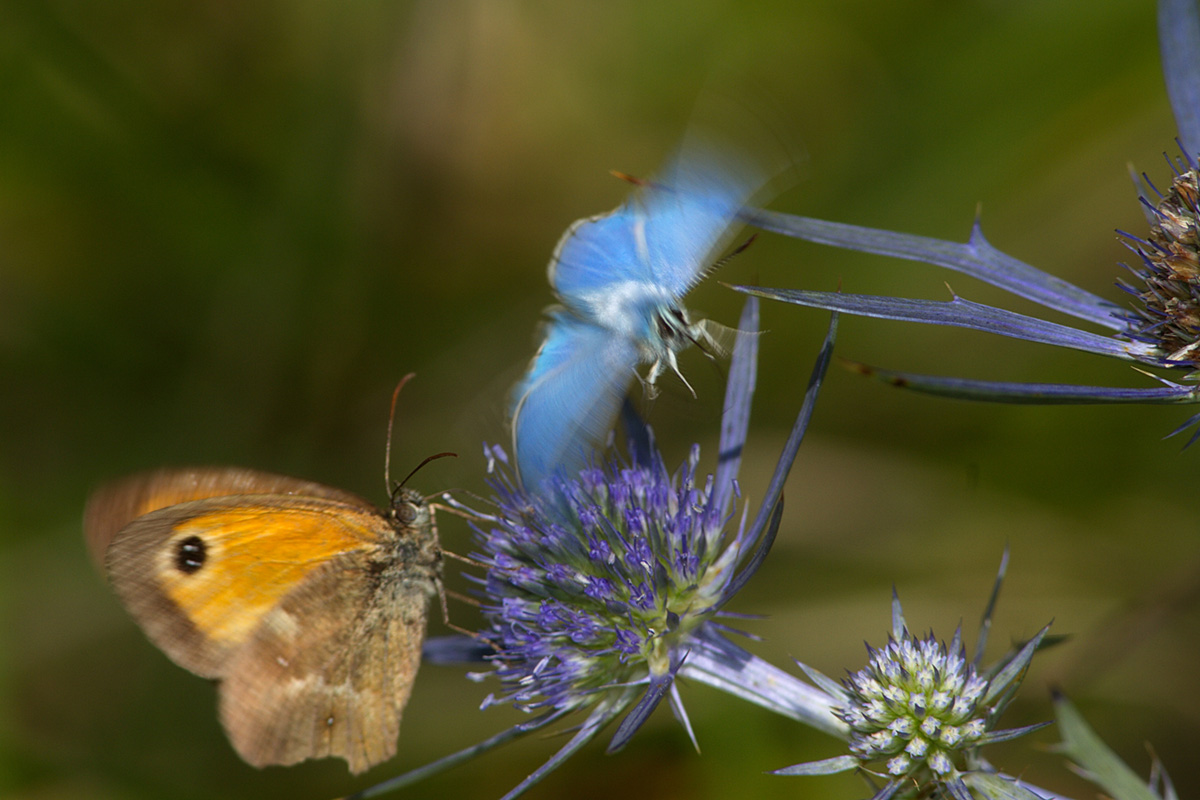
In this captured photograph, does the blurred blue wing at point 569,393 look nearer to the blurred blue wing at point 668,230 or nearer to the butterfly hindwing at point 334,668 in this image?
the blurred blue wing at point 668,230

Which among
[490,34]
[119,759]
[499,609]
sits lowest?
[119,759]

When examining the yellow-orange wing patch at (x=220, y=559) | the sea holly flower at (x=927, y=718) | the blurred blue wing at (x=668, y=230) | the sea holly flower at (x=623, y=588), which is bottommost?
the sea holly flower at (x=927, y=718)

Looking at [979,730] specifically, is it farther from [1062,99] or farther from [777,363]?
[1062,99]

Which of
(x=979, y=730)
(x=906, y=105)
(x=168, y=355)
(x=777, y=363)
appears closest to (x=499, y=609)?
(x=979, y=730)

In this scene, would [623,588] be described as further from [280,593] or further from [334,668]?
[280,593]

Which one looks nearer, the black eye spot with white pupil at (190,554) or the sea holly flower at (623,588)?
the sea holly flower at (623,588)

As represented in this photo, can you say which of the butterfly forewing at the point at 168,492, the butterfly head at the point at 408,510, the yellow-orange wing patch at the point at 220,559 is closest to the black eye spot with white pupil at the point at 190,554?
the yellow-orange wing patch at the point at 220,559

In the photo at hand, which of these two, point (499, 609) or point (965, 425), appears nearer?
point (499, 609)
